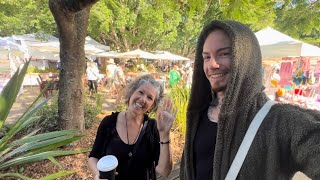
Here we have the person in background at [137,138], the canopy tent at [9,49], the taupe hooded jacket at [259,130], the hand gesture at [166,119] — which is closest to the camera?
the taupe hooded jacket at [259,130]

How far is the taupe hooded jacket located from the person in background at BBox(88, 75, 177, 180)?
2.12 ft

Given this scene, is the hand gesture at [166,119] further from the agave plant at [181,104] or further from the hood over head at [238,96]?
the agave plant at [181,104]

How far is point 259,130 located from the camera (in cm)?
108

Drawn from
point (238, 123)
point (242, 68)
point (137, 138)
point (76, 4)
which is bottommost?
point (137, 138)

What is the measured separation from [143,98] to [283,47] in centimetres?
792

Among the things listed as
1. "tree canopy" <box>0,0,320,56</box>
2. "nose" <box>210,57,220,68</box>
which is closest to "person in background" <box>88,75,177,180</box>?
"nose" <box>210,57,220,68</box>

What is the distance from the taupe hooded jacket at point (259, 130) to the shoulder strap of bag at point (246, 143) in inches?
0.7

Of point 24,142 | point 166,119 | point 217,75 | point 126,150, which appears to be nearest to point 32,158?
point 24,142

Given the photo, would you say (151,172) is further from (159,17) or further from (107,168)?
(159,17)

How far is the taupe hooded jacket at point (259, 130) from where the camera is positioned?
96cm

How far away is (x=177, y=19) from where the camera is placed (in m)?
20.9

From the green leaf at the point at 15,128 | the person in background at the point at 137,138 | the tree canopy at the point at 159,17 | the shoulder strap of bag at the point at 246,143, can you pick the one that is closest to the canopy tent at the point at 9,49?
the tree canopy at the point at 159,17

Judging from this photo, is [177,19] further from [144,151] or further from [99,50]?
[144,151]

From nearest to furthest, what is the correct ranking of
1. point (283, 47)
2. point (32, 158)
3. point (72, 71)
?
point (32, 158), point (72, 71), point (283, 47)
